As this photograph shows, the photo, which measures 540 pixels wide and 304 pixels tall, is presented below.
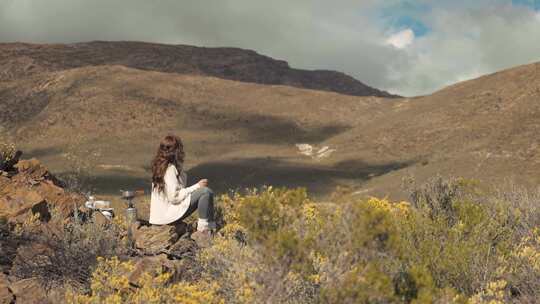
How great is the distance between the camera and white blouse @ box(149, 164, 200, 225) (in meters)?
6.86

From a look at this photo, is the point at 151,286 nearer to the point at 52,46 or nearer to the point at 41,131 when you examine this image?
the point at 41,131

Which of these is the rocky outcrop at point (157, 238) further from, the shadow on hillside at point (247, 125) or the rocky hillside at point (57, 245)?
the shadow on hillside at point (247, 125)

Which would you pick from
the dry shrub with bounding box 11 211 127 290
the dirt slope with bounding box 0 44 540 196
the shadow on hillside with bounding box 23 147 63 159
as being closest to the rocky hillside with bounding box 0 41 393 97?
the dirt slope with bounding box 0 44 540 196

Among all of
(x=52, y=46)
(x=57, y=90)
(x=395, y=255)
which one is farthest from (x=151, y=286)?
(x=52, y=46)

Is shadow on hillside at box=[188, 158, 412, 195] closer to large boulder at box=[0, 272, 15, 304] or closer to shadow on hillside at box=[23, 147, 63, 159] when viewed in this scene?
shadow on hillside at box=[23, 147, 63, 159]

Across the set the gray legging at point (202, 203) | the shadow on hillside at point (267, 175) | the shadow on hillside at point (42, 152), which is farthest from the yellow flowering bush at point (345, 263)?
the shadow on hillside at point (42, 152)

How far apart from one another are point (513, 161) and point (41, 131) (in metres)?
41.0

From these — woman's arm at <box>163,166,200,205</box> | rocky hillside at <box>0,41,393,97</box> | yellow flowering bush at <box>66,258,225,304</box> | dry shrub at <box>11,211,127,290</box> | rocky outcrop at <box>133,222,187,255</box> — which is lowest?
rocky outcrop at <box>133,222,187,255</box>

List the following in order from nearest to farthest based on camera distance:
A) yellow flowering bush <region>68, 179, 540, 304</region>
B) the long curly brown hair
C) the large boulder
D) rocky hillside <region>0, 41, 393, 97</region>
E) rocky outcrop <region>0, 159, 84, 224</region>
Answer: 1. yellow flowering bush <region>68, 179, 540, 304</region>
2. the large boulder
3. rocky outcrop <region>0, 159, 84, 224</region>
4. the long curly brown hair
5. rocky hillside <region>0, 41, 393, 97</region>

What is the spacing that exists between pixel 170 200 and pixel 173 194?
0.30 feet

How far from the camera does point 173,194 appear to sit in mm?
6844

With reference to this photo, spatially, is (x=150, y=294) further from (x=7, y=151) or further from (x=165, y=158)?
(x=7, y=151)

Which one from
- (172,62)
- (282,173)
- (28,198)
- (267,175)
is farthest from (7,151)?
(172,62)

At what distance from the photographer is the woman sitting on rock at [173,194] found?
6.84 m
